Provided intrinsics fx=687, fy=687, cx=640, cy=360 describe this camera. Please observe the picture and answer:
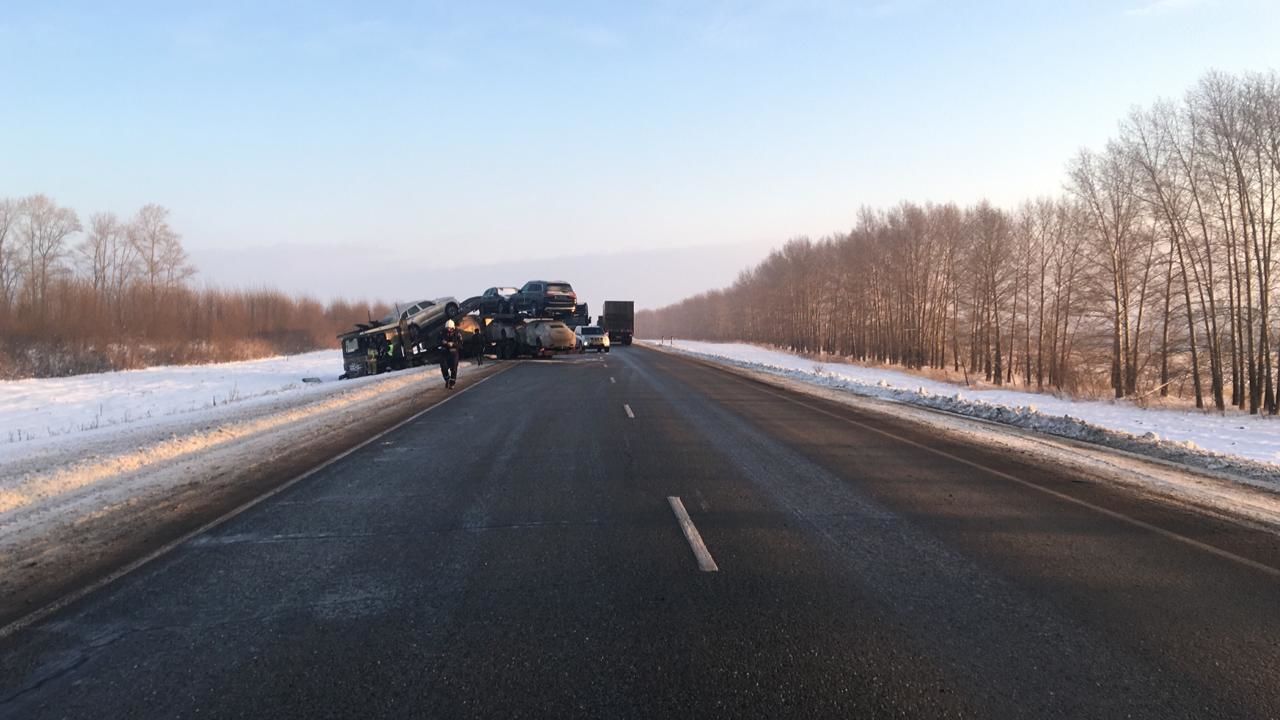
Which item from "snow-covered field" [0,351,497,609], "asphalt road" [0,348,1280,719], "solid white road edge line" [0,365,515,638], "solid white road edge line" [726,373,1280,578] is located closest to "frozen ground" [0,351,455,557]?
"snow-covered field" [0,351,497,609]

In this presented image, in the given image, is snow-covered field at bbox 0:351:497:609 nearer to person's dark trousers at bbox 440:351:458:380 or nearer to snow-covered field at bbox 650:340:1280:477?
person's dark trousers at bbox 440:351:458:380

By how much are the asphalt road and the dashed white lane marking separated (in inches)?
2.8

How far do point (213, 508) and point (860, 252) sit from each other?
2697 inches

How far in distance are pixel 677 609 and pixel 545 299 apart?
1306 inches

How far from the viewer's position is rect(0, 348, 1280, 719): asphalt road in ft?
10.6

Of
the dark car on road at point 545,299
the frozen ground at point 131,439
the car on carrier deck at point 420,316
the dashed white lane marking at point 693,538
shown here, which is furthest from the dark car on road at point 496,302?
the dashed white lane marking at point 693,538

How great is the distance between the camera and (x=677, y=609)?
13.9 ft

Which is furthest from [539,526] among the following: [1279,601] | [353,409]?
[353,409]

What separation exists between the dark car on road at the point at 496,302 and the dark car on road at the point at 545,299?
0.44 meters

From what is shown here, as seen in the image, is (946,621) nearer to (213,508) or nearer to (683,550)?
(683,550)

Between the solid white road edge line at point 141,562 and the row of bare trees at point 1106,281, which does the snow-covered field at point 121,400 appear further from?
the row of bare trees at point 1106,281

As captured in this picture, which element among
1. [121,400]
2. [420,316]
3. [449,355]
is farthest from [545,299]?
[121,400]

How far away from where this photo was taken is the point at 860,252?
6888 centimetres

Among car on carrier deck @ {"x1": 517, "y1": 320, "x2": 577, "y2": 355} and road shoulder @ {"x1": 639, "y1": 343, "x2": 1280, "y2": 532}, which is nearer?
road shoulder @ {"x1": 639, "y1": 343, "x2": 1280, "y2": 532}
